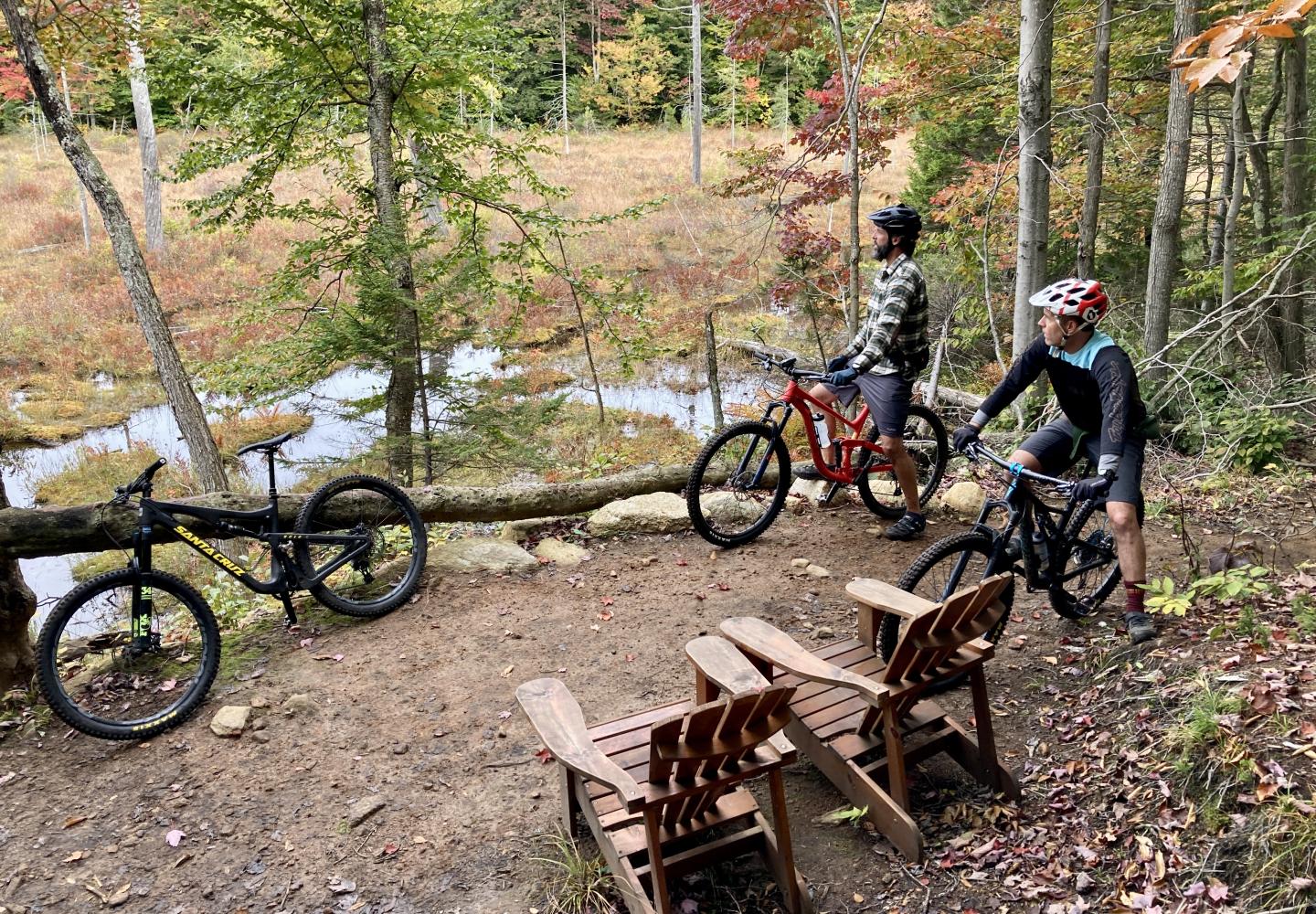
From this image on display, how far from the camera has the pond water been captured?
10.7 meters

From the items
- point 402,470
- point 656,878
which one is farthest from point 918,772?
point 402,470

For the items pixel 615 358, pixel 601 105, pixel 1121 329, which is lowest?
pixel 615 358

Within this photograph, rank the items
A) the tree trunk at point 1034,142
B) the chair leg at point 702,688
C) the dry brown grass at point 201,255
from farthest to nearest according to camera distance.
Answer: the dry brown grass at point 201,255, the tree trunk at point 1034,142, the chair leg at point 702,688

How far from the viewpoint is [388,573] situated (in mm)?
6262

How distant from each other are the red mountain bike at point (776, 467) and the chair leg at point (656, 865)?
11.3ft

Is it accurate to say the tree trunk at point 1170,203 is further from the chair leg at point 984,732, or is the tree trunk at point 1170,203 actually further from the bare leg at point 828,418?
the chair leg at point 984,732

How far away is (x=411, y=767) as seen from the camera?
169 inches

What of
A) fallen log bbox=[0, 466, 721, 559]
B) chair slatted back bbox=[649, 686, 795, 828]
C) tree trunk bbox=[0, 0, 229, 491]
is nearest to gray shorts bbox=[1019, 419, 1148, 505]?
chair slatted back bbox=[649, 686, 795, 828]

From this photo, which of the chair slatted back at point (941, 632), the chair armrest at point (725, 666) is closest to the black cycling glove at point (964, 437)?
the chair slatted back at point (941, 632)

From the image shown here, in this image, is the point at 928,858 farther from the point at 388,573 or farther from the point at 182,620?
the point at 182,620

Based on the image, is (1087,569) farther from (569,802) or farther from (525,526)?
(525,526)

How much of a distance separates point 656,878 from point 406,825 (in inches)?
59.9

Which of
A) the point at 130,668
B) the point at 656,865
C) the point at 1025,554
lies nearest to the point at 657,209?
the point at 1025,554

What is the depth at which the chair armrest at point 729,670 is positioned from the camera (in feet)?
10.7
